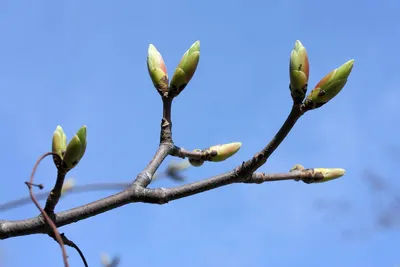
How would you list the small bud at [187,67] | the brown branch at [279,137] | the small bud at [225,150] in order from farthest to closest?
1. the small bud at [225,150]
2. the small bud at [187,67]
3. the brown branch at [279,137]

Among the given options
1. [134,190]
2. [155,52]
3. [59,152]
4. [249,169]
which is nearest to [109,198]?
[134,190]

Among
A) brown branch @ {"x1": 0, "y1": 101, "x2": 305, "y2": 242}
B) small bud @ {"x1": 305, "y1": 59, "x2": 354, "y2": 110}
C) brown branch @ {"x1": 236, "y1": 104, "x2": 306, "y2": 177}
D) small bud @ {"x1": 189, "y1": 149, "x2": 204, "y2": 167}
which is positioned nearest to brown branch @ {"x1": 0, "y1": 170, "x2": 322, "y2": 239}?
brown branch @ {"x1": 0, "y1": 101, "x2": 305, "y2": 242}

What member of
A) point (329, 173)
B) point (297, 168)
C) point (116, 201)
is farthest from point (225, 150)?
point (116, 201)

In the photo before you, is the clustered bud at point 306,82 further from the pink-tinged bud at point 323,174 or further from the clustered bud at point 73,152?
the clustered bud at point 73,152

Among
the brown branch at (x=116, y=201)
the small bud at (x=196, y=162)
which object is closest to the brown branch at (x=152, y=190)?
the brown branch at (x=116, y=201)

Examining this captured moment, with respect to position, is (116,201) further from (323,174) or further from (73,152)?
(323,174)

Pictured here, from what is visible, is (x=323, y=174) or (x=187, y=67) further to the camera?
(x=323, y=174)

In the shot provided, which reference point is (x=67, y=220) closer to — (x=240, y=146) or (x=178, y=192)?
(x=178, y=192)
